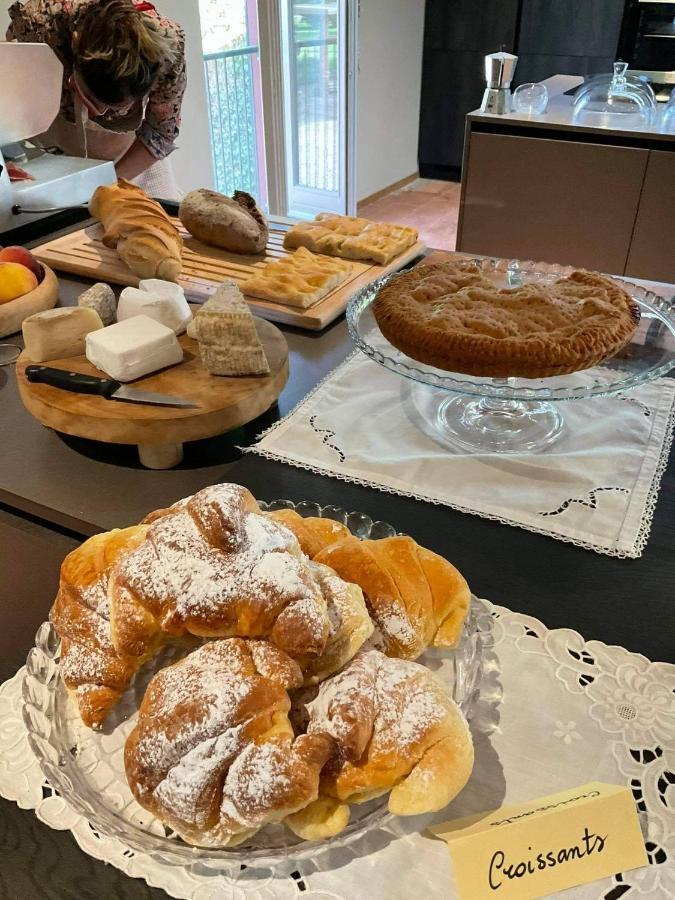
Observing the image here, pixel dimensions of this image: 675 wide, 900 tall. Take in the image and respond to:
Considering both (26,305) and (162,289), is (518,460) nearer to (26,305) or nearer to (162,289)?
(162,289)

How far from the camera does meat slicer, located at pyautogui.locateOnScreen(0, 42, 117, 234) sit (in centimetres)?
143

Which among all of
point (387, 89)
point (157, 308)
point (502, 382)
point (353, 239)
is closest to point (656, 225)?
point (353, 239)

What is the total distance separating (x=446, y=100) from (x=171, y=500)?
471 cm

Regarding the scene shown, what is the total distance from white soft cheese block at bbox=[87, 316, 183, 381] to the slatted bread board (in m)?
0.30

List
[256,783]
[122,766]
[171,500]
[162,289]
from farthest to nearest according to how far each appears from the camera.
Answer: [162,289], [171,500], [122,766], [256,783]

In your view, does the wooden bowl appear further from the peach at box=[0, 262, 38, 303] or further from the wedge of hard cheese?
the wedge of hard cheese

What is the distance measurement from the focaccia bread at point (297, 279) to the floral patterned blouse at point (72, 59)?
2.94 feet

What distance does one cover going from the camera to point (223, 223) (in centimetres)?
140

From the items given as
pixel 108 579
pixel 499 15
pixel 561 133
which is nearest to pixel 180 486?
pixel 108 579

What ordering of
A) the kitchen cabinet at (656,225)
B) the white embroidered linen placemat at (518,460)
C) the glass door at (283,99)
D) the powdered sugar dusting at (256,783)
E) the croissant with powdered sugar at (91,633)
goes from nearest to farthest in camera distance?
the powdered sugar dusting at (256,783)
the croissant with powdered sugar at (91,633)
the white embroidered linen placemat at (518,460)
the kitchen cabinet at (656,225)
the glass door at (283,99)

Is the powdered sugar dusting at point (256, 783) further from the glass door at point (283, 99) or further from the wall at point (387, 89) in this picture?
the wall at point (387, 89)

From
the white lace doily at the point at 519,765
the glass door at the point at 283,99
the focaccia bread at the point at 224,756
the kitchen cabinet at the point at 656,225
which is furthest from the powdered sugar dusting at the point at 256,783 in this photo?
the glass door at the point at 283,99

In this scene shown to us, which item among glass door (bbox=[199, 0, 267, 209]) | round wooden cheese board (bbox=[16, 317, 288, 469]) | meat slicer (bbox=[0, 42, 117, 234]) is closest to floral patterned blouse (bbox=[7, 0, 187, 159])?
meat slicer (bbox=[0, 42, 117, 234])

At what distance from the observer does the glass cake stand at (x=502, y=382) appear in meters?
0.88
